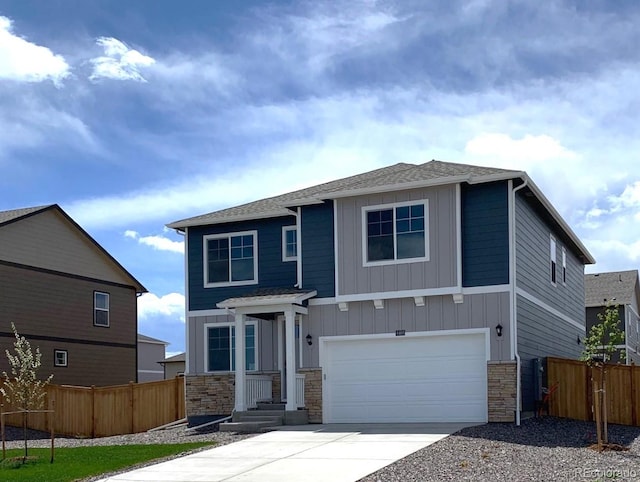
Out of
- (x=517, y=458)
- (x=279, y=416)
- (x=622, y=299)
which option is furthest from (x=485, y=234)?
(x=622, y=299)

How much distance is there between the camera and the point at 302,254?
70.8ft

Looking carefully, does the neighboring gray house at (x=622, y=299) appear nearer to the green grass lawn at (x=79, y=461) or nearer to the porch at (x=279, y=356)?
the porch at (x=279, y=356)

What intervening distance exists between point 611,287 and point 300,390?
25.9 m

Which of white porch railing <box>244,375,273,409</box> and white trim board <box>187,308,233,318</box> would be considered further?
white trim board <box>187,308,233,318</box>

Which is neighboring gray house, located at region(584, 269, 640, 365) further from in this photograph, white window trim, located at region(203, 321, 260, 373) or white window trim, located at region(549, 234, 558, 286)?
white window trim, located at region(203, 321, 260, 373)

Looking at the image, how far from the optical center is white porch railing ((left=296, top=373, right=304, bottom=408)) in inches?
825

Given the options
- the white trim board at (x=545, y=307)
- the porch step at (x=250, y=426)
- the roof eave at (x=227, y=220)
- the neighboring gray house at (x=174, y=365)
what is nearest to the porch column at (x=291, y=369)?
the porch step at (x=250, y=426)

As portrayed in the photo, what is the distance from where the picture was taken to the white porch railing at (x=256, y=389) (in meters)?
21.5

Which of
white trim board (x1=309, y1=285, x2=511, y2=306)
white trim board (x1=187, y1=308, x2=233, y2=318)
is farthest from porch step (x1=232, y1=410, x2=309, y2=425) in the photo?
white trim board (x1=187, y1=308, x2=233, y2=318)

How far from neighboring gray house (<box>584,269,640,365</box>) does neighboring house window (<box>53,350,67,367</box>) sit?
23.2 meters

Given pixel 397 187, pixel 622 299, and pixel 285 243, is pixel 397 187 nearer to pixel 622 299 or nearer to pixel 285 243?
pixel 285 243

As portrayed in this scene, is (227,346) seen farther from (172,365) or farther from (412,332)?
(172,365)

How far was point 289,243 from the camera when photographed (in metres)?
23.0

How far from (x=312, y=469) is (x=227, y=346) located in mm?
10365
